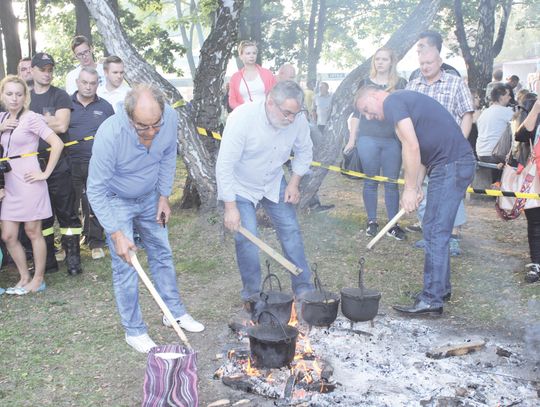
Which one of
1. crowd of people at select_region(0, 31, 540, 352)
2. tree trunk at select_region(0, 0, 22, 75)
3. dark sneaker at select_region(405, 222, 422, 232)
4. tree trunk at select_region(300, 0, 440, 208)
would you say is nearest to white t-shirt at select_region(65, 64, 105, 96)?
crowd of people at select_region(0, 31, 540, 352)

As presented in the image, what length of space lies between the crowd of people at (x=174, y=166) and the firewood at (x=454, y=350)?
0.80m

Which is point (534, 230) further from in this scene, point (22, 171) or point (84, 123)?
point (22, 171)

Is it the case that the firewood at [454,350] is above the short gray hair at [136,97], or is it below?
below

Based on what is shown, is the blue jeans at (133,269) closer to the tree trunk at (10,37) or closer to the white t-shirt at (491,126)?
the white t-shirt at (491,126)

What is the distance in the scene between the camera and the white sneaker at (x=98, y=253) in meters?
7.10

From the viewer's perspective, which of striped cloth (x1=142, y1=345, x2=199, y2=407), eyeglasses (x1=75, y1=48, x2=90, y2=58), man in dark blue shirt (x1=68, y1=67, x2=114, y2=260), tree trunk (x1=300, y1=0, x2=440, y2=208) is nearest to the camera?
striped cloth (x1=142, y1=345, x2=199, y2=407)

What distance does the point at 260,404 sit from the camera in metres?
3.84

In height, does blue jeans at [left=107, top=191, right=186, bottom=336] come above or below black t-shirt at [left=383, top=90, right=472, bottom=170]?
below

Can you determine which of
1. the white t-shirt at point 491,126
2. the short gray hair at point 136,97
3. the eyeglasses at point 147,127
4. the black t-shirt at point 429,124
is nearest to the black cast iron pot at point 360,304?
the black t-shirt at point 429,124

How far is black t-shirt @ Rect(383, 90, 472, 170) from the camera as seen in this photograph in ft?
15.8

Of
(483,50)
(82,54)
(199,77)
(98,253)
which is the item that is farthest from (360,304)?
(483,50)

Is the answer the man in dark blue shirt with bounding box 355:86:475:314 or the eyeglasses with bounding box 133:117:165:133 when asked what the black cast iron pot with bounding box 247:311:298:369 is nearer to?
the eyeglasses with bounding box 133:117:165:133

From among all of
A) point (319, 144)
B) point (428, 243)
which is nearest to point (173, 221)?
point (319, 144)

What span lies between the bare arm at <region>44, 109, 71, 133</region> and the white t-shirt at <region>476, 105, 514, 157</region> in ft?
20.3
